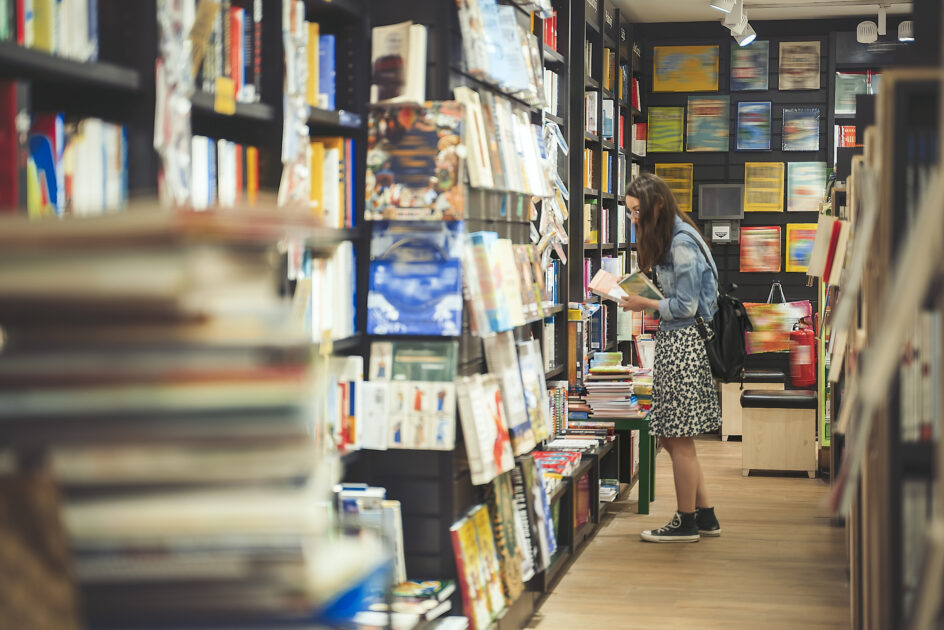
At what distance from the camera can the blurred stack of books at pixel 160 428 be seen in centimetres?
104

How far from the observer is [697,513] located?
5.53 metres

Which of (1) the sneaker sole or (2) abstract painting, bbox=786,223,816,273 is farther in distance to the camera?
(2) abstract painting, bbox=786,223,816,273

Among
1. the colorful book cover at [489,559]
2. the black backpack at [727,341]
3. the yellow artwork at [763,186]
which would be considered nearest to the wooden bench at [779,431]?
the black backpack at [727,341]

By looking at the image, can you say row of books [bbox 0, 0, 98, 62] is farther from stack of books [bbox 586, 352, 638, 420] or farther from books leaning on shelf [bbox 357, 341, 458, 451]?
stack of books [bbox 586, 352, 638, 420]

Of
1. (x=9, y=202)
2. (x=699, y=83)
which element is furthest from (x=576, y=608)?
(x=699, y=83)

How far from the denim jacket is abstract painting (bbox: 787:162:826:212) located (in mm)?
4310

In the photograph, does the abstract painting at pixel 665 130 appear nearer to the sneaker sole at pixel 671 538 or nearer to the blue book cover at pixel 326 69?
the sneaker sole at pixel 671 538

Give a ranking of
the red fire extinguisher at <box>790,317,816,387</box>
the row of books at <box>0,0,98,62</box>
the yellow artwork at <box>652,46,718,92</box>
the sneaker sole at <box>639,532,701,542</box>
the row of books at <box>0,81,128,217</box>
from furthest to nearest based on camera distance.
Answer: the yellow artwork at <box>652,46,718,92</box> → the red fire extinguisher at <box>790,317,816,387</box> → the sneaker sole at <box>639,532,701,542</box> → the row of books at <box>0,0,98,62</box> → the row of books at <box>0,81,128,217</box>

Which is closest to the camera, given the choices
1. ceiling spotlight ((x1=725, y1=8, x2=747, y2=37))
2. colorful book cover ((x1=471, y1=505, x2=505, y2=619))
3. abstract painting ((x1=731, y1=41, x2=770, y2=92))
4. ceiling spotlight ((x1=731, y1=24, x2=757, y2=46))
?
colorful book cover ((x1=471, y1=505, x2=505, y2=619))

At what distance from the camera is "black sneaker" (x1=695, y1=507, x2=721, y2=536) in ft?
18.1

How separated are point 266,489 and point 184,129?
3.99ft

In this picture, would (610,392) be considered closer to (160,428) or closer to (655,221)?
(655,221)

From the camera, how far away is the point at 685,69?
9.39m

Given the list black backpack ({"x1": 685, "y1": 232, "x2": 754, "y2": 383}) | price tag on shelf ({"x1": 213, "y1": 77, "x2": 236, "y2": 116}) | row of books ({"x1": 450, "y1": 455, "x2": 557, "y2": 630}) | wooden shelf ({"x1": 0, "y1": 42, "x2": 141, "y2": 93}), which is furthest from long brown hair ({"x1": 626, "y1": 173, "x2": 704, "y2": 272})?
wooden shelf ({"x1": 0, "y1": 42, "x2": 141, "y2": 93})
